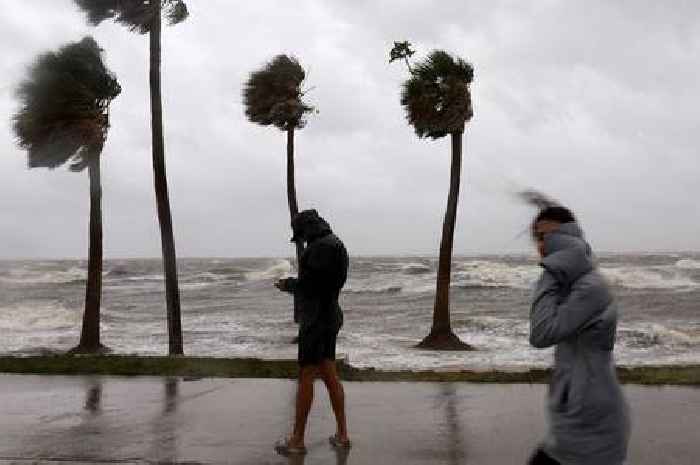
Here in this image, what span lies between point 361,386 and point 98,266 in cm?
1117

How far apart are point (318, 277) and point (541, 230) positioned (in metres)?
2.40

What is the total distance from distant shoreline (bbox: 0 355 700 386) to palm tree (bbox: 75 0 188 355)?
14.1 feet

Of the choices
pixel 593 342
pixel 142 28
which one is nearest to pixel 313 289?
pixel 593 342

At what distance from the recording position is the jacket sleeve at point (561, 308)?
3.08 meters

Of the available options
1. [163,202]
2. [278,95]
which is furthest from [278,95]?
[163,202]

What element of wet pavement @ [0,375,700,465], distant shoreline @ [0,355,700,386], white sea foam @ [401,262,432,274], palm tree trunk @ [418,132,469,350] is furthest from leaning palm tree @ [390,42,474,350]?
white sea foam @ [401,262,432,274]

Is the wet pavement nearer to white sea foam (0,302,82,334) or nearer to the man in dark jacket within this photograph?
the man in dark jacket

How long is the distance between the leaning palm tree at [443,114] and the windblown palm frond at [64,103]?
7.01 metres

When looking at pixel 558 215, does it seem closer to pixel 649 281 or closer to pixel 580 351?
pixel 580 351

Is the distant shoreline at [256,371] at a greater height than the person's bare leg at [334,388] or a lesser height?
lesser

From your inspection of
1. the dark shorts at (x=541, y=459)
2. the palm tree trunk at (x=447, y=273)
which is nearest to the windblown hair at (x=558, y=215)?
the dark shorts at (x=541, y=459)

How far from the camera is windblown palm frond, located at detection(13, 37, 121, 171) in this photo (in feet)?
53.4

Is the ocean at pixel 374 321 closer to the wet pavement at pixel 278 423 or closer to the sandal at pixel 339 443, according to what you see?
the wet pavement at pixel 278 423

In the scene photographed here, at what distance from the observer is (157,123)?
49.7ft
